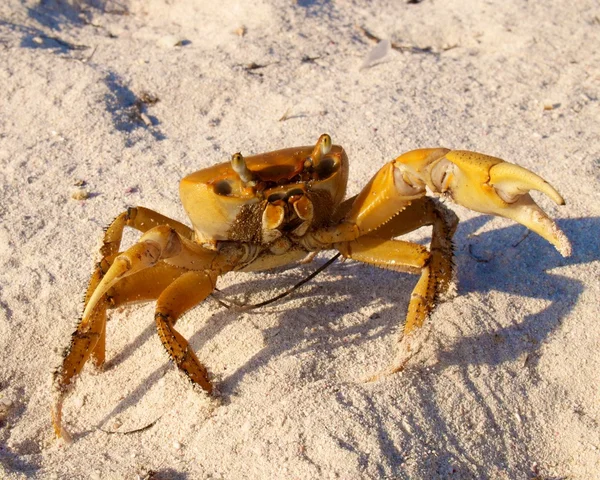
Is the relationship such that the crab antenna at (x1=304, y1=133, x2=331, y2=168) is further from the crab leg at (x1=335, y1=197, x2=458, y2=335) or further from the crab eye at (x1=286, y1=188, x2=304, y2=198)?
the crab leg at (x1=335, y1=197, x2=458, y2=335)

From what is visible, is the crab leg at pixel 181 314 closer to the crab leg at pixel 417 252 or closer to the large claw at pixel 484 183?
the crab leg at pixel 417 252

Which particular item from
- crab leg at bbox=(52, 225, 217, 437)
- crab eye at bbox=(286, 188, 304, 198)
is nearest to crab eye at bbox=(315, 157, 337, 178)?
crab eye at bbox=(286, 188, 304, 198)

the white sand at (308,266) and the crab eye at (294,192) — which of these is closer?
the white sand at (308,266)

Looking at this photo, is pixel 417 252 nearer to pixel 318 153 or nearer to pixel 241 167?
pixel 318 153

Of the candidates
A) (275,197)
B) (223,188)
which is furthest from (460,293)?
(223,188)

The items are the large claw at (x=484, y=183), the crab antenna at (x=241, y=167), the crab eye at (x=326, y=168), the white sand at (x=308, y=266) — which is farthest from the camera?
the crab eye at (x=326, y=168)

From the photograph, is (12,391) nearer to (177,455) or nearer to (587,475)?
(177,455)

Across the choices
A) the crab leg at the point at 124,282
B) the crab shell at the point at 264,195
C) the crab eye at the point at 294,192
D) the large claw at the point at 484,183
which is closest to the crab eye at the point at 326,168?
the crab shell at the point at 264,195
